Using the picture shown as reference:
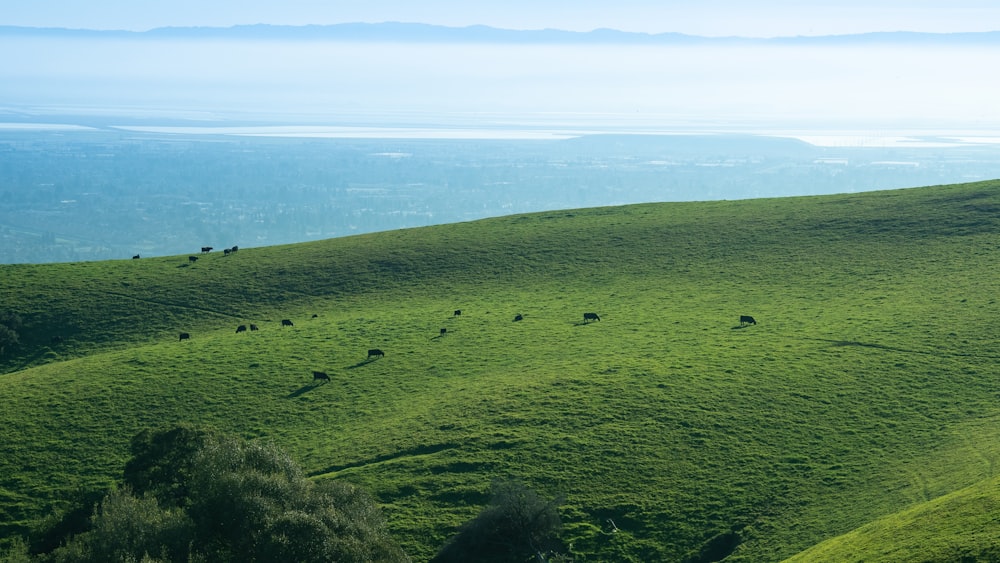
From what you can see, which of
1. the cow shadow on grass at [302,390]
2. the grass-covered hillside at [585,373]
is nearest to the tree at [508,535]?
the grass-covered hillside at [585,373]

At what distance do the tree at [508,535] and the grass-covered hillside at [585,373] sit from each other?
1.20 m

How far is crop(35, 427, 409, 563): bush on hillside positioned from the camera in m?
33.8

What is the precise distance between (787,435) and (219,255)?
234 ft

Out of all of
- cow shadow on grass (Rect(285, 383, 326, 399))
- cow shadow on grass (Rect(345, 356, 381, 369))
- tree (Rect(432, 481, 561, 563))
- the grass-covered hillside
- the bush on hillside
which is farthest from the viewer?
cow shadow on grass (Rect(345, 356, 381, 369))

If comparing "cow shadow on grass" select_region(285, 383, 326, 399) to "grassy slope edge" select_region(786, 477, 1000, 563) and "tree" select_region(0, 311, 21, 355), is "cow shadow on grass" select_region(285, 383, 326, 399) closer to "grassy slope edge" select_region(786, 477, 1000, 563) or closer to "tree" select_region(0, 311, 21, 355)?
"tree" select_region(0, 311, 21, 355)

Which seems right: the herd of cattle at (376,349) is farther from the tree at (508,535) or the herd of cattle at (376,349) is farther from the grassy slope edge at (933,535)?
the grassy slope edge at (933,535)

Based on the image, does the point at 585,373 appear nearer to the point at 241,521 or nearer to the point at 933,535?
the point at 241,521

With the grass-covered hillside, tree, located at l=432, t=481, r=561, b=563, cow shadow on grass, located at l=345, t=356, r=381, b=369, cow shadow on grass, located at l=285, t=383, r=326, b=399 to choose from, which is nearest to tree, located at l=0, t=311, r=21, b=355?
the grass-covered hillside

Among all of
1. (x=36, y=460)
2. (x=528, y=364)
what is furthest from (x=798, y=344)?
(x=36, y=460)

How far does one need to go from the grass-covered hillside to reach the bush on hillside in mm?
4703

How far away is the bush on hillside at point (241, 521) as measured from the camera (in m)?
33.8

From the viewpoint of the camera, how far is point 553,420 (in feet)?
166

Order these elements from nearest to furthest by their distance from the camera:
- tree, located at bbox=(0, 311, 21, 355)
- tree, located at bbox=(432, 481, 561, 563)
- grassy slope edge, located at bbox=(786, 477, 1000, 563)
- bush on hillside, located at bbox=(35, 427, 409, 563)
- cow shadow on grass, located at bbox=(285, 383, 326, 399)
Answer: grassy slope edge, located at bbox=(786, 477, 1000, 563) → bush on hillside, located at bbox=(35, 427, 409, 563) → tree, located at bbox=(432, 481, 561, 563) → cow shadow on grass, located at bbox=(285, 383, 326, 399) → tree, located at bbox=(0, 311, 21, 355)

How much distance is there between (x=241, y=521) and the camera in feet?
117
